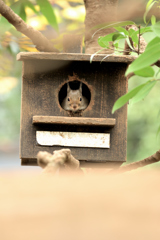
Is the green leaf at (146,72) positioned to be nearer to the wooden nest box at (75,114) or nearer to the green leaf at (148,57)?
the green leaf at (148,57)

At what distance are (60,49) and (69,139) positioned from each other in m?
0.70

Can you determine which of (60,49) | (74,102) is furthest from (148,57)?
(60,49)

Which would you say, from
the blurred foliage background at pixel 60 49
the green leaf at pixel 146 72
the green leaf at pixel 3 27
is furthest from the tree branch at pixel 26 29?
the green leaf at pixel 146 72

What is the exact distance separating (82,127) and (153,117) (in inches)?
233

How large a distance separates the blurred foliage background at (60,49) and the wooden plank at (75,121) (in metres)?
0.24

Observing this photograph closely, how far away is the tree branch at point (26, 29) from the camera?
60.6 inches

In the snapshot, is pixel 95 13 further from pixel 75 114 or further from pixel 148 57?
pixel 148 57

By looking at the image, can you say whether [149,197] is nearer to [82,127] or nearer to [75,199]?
[75,199]

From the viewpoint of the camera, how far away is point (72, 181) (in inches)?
10.7

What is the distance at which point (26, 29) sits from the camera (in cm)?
162

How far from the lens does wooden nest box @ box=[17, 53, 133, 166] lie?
1.86m

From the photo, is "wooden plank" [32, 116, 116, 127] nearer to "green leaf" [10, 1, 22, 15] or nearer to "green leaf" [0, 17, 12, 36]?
"green leaf" [0, 17, 12, 36]

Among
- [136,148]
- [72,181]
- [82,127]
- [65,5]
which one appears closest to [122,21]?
[82,127]

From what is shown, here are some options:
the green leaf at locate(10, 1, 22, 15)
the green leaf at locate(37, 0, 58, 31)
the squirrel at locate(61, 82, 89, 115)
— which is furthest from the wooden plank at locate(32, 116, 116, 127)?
the green leaf at locate(10, 1, 22, 15)
